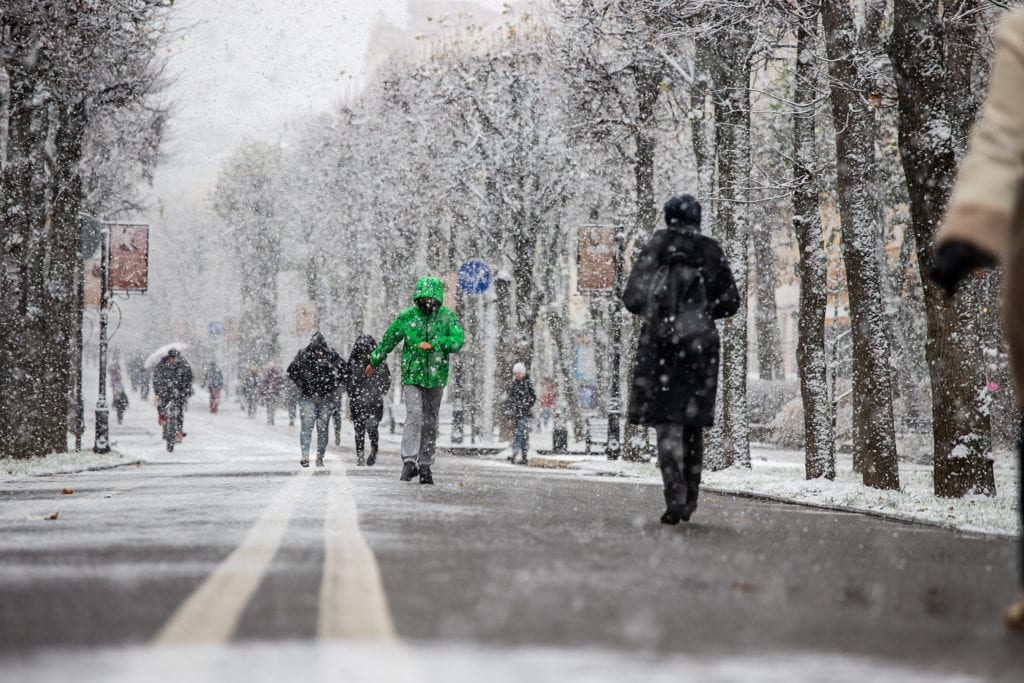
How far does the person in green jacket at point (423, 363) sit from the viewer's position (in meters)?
13.6

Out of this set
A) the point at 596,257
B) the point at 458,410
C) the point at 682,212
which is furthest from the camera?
the point at 458,410

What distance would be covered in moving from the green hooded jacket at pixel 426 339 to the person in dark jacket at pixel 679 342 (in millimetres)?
4650

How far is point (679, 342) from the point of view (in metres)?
8.94

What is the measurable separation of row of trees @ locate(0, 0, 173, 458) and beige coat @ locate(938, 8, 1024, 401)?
17.4 meters

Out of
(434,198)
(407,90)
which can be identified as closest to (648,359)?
(434,198)

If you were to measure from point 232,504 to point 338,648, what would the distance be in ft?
21.0

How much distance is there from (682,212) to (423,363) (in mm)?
4938

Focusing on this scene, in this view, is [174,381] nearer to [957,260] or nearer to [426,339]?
[426,339]

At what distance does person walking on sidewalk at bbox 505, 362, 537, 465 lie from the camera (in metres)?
27.4

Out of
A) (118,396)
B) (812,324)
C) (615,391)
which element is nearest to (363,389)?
(615,391)

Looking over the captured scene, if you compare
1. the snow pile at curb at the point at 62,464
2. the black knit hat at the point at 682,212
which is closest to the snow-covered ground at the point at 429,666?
the black knit hat at the point at 682,212

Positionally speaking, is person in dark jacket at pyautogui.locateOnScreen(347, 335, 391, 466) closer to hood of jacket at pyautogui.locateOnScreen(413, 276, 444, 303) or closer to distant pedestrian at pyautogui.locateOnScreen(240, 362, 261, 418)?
hood of jacket at pyautogui.locateOnScreen(413, 276, 444, 303)

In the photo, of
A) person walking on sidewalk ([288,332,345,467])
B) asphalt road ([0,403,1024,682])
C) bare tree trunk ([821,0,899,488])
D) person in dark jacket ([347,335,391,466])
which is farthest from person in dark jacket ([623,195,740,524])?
person in dark jacket ([347,335,391,466])

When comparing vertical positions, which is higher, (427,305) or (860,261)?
(860,261)
